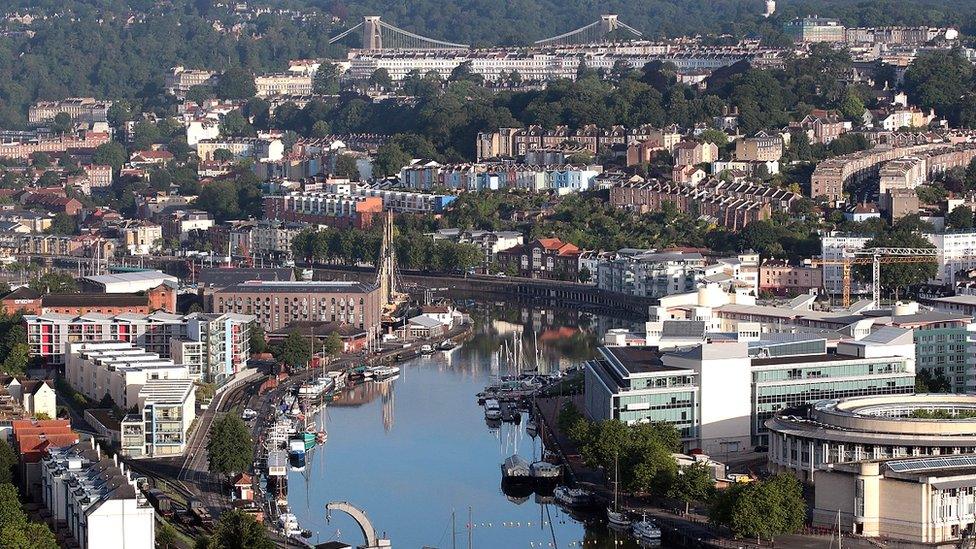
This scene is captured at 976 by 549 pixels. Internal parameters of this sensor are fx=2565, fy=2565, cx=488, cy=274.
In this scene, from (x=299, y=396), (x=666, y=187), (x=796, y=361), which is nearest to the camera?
(x=796, y=361)

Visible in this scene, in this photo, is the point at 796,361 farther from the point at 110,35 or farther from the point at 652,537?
the point at 110,35

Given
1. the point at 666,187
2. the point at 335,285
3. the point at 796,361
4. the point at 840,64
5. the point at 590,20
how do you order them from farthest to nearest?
1. the point at 590,20
2. the point at 840,64
3. the point at 666,187
4. the point at 335,285
5. the point at 796,361

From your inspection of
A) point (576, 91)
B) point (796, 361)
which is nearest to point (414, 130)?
point (576, 91)

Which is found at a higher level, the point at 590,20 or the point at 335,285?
the point at 590,20

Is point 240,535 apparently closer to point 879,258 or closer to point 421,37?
point 879,258

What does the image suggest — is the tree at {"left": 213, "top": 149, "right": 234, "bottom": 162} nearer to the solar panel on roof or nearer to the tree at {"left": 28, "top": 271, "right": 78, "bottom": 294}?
the tree at {"left": 28, "top": 271, "right": 78, "bottom": 294}

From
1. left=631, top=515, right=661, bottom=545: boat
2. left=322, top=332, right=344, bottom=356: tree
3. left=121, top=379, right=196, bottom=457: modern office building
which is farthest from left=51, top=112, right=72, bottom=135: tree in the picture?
left=631, top=515, right=661, bottom=545: boat
